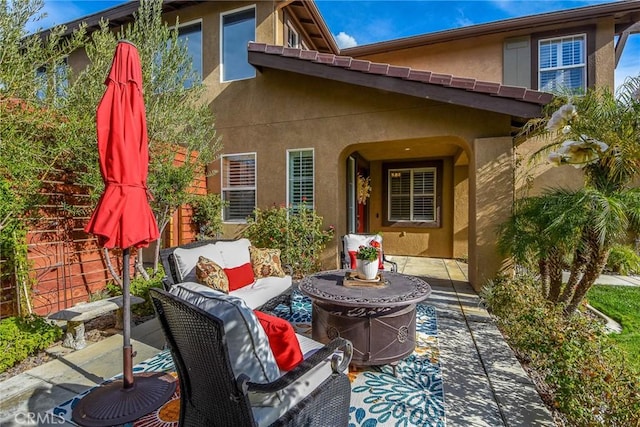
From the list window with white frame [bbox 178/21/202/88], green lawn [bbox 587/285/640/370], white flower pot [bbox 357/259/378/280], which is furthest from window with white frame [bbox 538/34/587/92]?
window with white frame [bbox 178/21/202/88]

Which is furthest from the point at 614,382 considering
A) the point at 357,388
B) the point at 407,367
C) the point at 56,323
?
the point at 56,323

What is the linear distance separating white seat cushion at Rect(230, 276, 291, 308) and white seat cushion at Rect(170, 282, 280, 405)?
87.1 inches

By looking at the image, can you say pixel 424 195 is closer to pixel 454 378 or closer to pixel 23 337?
pixel 454 378

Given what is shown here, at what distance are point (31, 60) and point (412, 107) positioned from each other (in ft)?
20.1

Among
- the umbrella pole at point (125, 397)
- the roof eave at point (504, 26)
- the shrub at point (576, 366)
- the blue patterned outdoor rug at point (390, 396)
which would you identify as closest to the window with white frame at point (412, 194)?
the roof eave at point (504, 26)

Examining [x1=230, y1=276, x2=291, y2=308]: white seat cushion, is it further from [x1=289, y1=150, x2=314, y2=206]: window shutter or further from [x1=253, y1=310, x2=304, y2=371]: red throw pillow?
[x1=289, y1=150, x2=314, y2=206]: window shutter

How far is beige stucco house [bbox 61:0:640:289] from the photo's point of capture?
19.7ft

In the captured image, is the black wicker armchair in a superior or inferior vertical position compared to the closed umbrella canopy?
inferior

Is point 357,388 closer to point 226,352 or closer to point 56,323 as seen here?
point 226,352

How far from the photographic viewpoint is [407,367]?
3395 millimetres

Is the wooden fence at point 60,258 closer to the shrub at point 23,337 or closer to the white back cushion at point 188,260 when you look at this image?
the shrub at point 23,337

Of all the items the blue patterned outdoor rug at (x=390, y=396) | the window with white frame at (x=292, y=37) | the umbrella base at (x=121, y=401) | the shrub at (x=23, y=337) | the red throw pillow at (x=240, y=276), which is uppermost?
the window with white frame at (x=292, y=37)

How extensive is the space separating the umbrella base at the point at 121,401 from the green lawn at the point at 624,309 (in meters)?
4.97

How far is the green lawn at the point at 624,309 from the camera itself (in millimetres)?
3990
